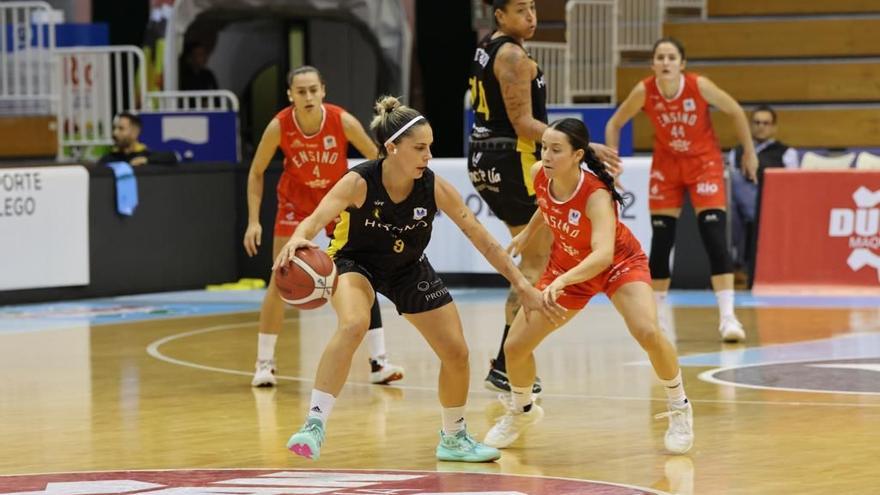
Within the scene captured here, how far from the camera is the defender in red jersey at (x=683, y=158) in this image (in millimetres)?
11992

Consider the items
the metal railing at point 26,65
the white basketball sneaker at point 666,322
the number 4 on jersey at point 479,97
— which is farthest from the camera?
the metal railing at point 26,65

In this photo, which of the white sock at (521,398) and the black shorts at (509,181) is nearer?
the white sock at (521,398)

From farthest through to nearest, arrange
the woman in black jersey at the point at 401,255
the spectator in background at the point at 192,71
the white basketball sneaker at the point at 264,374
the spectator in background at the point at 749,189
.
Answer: the spectator in background at the point at 192,71 < the spectator in background at the point at 749,189 < the white basketball sneaker at the point at 264,374 < the woman in black jersey at the point at 401,255

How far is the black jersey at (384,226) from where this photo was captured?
771cm

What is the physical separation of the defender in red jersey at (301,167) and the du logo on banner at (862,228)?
5.69 metres

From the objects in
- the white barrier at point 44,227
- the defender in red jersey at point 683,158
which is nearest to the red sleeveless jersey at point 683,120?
the defender in red jersey at point 683,158

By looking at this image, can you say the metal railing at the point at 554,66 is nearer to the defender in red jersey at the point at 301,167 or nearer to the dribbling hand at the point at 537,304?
the defender in red jersey at the point at 301,167

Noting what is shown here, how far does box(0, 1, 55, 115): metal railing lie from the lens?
19828 millimetres

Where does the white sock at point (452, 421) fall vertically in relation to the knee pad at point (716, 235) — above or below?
below

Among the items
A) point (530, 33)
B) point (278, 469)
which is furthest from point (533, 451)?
point (530, 33)

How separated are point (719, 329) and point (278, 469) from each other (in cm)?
558

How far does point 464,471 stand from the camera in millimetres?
7465

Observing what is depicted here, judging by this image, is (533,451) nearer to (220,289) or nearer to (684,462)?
(684,462)

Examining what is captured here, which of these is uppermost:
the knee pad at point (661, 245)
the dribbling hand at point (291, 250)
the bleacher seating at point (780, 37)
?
the bleacher seating at point (780, 37)
